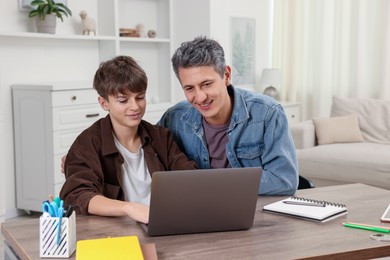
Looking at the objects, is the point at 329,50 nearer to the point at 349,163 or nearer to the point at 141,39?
the point at 349,163

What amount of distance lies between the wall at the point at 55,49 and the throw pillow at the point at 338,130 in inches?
48.8

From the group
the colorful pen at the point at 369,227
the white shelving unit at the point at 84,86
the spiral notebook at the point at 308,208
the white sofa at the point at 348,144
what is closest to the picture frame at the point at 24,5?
the white shelving unit at the point at 84,86

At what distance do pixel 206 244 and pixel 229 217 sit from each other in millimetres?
124

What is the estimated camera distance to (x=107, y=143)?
1.94 meters

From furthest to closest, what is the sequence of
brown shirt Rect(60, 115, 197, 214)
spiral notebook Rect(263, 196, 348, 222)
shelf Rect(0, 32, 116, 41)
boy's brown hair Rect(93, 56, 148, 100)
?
1. shelf Rect(0, 32, 116, 41)
2. boy's brown hair Rect(93, 56, 148, 100)
3. brown shirt Rect(60, 115, 197, 214)
4. spiral notebook Rect(263, 196, 348, 222)

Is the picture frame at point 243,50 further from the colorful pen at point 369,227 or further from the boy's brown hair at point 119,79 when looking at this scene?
the colorful pen at point 369,227

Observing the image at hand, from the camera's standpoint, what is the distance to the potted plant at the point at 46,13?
4277mm

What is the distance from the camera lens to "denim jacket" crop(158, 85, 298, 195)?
2.01 metres

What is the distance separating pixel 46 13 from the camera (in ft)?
14.1

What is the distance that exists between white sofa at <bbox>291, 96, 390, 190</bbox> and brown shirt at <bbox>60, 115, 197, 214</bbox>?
8.49 ft

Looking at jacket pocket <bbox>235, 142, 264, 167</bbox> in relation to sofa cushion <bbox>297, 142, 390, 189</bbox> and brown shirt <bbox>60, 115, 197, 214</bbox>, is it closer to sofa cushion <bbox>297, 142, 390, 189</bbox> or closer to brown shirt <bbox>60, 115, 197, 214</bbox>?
brown shirt <bbox>60, 115, 197, 214</bbox>

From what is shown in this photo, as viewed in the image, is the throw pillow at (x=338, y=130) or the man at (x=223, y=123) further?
the throw pillow at (x=338, y=130)

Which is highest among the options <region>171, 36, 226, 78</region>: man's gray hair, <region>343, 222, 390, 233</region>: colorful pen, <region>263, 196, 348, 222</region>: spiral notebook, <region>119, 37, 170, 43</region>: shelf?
<region>119, 37, 170, 43</region>: shelf

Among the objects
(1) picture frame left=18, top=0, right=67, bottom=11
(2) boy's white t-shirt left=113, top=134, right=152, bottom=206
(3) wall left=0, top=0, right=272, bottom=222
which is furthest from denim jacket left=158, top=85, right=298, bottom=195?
(1) picture frame left=18, top=0, right=67, bottom=11
